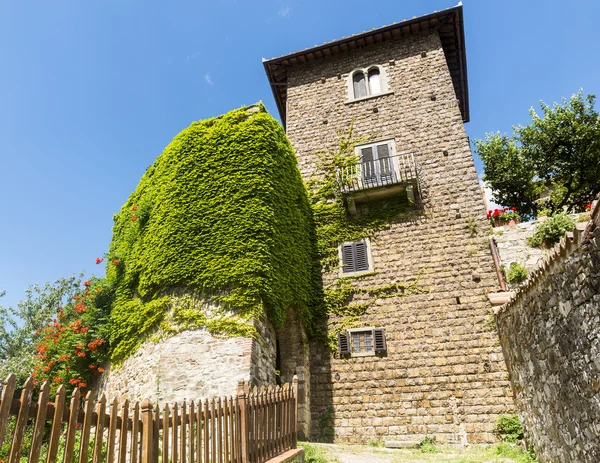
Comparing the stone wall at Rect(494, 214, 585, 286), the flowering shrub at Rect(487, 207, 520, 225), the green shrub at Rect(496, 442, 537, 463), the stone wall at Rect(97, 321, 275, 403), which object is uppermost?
the flowering shrub at Rect(487, 207, 520, 225)

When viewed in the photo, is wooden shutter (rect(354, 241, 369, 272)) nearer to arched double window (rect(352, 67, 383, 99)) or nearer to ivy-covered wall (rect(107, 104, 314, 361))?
ivy-covered wall (rect(107, 104, 314, 361))

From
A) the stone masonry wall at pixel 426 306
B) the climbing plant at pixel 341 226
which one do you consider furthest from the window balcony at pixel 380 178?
the stone masonry wall at pixel 426 306

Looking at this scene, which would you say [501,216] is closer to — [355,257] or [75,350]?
[355,257]

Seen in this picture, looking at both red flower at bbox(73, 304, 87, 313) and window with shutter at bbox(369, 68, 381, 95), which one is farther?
window with shutter at bbox(369, 68, 381, 95)

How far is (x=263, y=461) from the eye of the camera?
5570 millimetres

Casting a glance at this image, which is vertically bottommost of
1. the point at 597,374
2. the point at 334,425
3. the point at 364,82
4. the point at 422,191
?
the point at 334,425

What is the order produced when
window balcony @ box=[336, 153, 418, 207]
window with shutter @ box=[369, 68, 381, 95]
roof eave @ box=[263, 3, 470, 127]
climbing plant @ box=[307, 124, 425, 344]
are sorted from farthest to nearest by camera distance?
window with shutter @ box=[369, 68, 381, 95], roof eave @ box=[263, 3, 470, 127], window balcony @ box=[336, 153, 418, 207], climbing plant @ box=[307, 124, 425, 344]

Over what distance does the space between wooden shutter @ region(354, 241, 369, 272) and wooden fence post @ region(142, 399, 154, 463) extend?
27.9 feet

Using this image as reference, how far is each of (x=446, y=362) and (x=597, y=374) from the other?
565 centimetres

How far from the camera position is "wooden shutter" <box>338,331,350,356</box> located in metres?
10.8

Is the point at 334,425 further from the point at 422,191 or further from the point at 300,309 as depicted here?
the point at 422,191

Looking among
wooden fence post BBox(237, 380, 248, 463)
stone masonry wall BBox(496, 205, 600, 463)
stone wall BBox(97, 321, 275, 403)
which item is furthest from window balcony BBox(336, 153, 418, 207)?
wooden fence post BBox(237, 380, 248, 463)

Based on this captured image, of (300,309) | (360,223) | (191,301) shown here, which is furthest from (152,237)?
(360,223)

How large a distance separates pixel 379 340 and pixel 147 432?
7.75 meters
